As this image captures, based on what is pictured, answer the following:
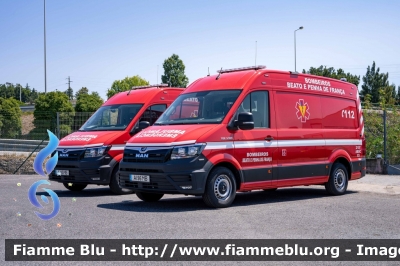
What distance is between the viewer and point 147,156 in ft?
33.1

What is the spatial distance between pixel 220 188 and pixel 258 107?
194 cm

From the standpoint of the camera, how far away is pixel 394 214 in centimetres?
965

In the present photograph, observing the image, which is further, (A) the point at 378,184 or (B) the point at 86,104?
(B) the point at 86,104

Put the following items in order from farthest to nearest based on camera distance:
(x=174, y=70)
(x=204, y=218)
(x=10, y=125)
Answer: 1. (x=174, y=70)
2. (x=10, y=125)
3. (x=204, y=218)

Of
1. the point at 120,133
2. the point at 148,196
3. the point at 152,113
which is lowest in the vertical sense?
the point at 148,196

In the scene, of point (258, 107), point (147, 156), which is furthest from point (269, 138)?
point (147, 156)

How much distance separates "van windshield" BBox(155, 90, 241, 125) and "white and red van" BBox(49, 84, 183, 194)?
200 cm

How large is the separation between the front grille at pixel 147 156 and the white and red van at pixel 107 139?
2074 millimetres

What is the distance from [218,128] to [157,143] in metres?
1.13

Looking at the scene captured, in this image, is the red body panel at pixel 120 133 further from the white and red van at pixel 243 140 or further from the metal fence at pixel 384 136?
the metal fence at pixel 384 136

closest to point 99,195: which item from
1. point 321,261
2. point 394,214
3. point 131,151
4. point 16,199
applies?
point 16,199

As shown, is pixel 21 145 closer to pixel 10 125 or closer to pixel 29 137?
pixel 29 137

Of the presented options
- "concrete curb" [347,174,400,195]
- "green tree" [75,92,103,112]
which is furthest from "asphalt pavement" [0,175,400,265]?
"green tree" [75,92,103,112]

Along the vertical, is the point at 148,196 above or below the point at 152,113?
below
